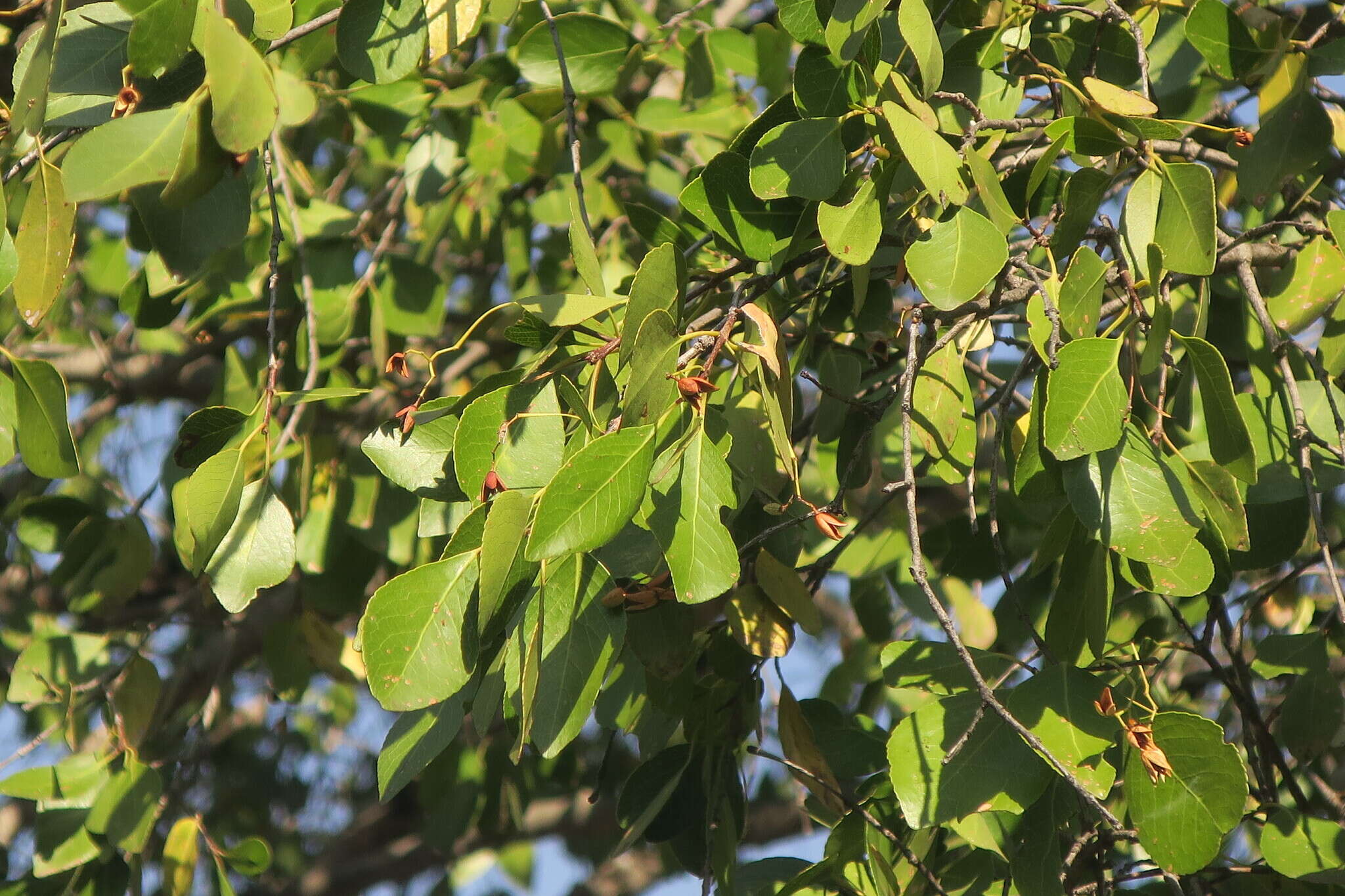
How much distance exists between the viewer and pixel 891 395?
1.03 m

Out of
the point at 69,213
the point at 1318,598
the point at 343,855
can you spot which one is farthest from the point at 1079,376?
the point at 343,855

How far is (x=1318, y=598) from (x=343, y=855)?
2163 millimetres

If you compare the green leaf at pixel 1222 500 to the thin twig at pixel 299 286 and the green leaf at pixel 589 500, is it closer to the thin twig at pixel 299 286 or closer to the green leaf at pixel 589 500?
the green leaf at pixel 589 500

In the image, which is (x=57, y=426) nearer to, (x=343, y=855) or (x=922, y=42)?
(x=922, y=42)

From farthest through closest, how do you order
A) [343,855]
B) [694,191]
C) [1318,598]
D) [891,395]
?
[343,855], [1318,598], [891,395], [694,191]

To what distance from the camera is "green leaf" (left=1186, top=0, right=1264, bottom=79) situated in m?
0.99

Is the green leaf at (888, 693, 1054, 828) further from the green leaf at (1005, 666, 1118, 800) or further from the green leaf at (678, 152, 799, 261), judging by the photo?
the green leaf at (678, 152, 799, 261)

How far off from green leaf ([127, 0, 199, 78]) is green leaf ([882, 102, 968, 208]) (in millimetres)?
464

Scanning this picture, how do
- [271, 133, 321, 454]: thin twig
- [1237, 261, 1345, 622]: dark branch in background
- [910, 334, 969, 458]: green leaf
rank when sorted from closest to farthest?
[1237, 261, 1345, 622]: dark branch in background
[910, 334, 969, 458]: green leaf
[271, 133, 321, 454]: thin twig

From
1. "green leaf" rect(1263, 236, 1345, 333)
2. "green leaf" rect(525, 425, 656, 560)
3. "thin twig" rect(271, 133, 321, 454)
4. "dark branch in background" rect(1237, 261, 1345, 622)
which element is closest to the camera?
"green leaf" rect(525, 425, 656, 560)

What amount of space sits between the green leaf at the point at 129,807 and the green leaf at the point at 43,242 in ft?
2.71

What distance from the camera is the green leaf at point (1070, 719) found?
838 millimetres

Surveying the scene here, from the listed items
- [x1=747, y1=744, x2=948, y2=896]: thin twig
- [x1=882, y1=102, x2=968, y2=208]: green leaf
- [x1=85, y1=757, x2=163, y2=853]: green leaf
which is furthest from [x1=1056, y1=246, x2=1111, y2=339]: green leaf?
[x1=85, y1=757, x2=163, y2=853]: green leaf

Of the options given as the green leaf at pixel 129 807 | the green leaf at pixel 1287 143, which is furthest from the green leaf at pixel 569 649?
the green leaf at pixel 129 807
